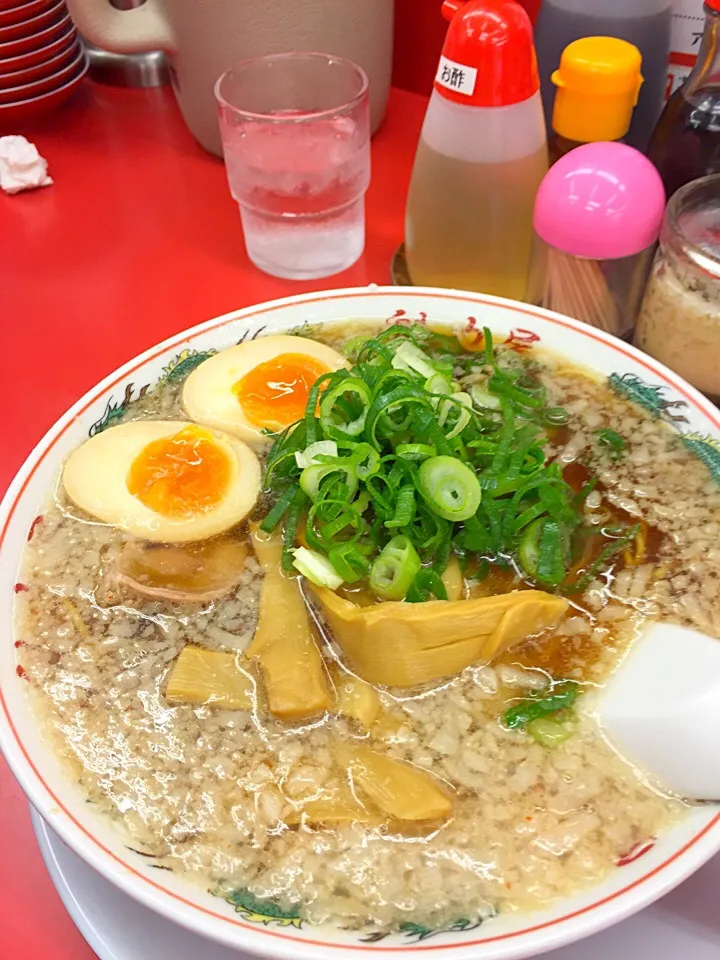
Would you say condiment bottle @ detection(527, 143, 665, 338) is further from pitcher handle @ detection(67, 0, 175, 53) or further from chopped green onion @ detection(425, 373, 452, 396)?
pitcher handle @ detection(67, 0, 175, 53)

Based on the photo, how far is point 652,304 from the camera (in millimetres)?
1297

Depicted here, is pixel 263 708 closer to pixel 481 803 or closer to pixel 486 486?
pixel 481 803

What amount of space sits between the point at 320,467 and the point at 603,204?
613mm

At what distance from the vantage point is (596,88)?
1335 millimetres

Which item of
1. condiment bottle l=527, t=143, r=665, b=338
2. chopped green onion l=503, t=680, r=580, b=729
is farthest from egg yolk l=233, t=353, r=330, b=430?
chopped green onion l=503, t=680, r=580, b=729

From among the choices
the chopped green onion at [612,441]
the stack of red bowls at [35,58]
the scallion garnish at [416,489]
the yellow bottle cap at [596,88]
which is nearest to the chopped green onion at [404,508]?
the scallion garnish at [416,489]

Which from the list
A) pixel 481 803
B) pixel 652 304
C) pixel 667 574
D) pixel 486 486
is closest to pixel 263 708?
pixel 481 803

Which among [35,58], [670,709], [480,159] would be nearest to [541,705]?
[670,709]

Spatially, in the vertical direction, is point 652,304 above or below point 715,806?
above

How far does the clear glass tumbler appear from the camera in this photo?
5.45ft

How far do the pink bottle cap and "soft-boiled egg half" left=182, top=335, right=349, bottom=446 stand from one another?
0.41m

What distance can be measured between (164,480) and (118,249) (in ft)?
3.16

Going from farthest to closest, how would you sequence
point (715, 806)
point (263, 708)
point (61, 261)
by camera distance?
point (61, 261), point (263, 708), point (715, 806)

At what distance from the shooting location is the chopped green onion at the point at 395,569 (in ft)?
3.33
